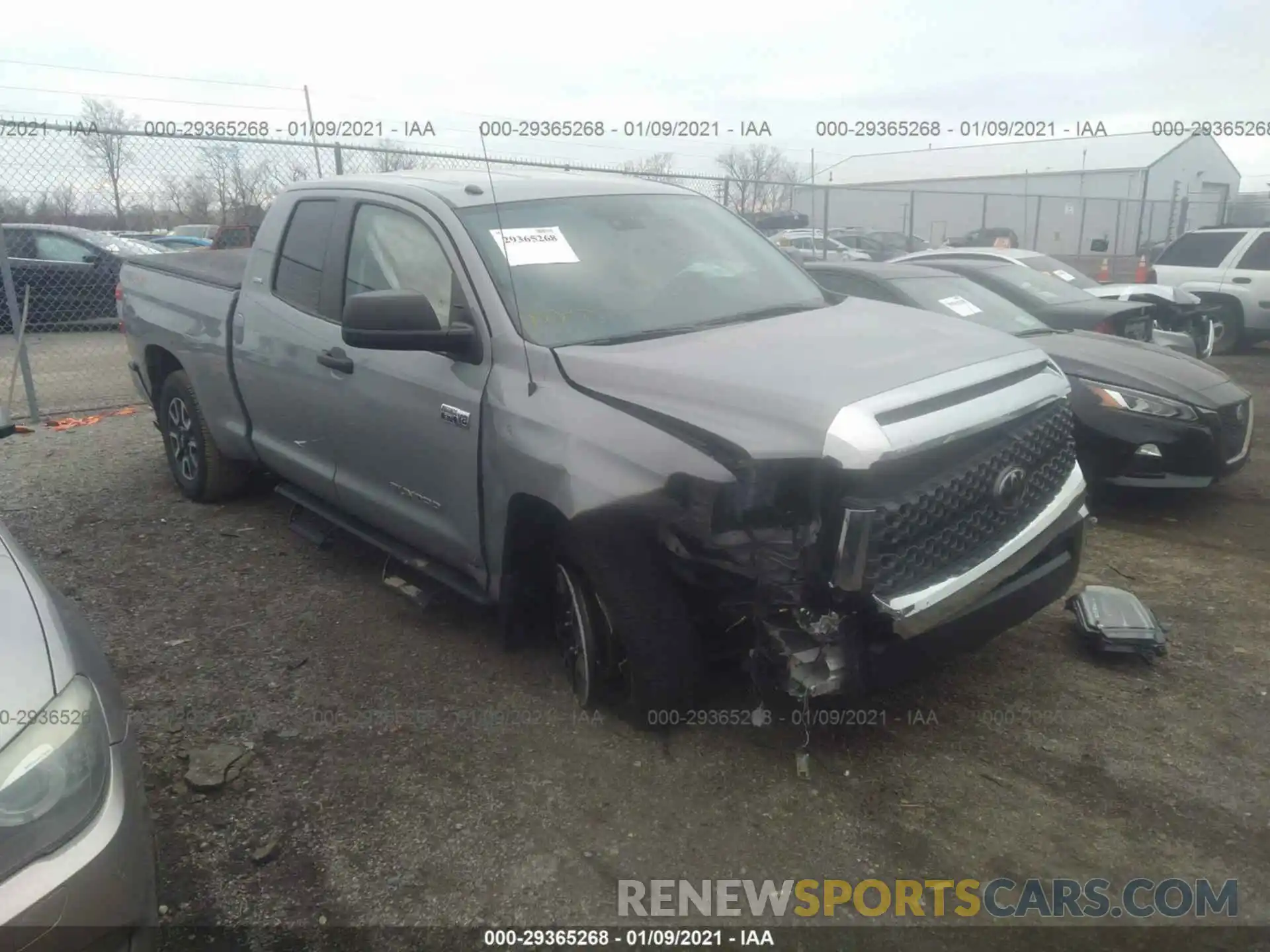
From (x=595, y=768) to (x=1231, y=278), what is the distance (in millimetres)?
11904

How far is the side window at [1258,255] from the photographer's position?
456 inches

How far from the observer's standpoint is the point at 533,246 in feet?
11.8

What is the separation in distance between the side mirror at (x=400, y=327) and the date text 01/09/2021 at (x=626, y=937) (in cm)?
185

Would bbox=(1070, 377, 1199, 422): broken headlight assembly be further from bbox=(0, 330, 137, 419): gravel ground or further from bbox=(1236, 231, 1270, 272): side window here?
bbox=(1236, 231, 1270, 272): side window

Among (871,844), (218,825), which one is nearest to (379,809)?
(218,825)

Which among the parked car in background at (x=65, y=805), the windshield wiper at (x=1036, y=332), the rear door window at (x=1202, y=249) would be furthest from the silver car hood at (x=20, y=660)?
the rear door window at (x=1202, y=249)

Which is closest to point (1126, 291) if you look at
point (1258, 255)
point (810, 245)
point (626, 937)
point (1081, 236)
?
point (1258, 255)

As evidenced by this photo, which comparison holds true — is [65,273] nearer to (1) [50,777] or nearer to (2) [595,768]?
(2) [595,768]

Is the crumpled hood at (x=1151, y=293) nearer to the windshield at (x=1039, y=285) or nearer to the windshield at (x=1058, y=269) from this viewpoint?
the windshield at (x=1058, y=269)

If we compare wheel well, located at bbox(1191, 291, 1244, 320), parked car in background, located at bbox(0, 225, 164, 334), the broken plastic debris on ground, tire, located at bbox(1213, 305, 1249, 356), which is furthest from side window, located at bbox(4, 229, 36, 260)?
tire, located at bbox(1213, 305, 1249, 356)

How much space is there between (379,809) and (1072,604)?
289 cm

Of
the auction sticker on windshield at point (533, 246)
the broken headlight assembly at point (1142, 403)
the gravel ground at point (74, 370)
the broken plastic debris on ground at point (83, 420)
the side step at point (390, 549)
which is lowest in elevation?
the broken plastic debris on ground at point (83, 420)

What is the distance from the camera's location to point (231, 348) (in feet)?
16.0

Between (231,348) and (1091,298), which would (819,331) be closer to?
(231,348)
